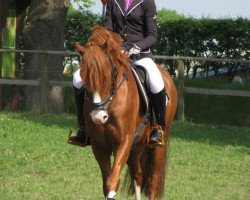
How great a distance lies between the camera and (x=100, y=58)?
6246 mm

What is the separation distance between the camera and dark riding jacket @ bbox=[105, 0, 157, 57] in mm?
7246

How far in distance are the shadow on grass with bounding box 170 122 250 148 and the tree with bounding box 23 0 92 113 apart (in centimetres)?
353

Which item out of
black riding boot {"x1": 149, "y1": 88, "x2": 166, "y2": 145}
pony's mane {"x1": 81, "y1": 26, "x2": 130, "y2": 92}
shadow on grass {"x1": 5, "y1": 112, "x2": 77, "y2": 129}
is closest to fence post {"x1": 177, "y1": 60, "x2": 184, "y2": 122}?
shadow on grass {"x1": 5, "y1": 112, "x2": 77, "y2": 129}

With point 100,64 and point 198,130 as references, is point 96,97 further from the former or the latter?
point 198,130

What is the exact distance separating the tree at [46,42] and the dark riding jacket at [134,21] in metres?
10.4

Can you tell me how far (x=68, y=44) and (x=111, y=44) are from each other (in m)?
16.3

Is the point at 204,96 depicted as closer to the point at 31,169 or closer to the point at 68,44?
the point at 68,44

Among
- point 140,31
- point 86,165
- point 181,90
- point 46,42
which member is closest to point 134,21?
point 140,31

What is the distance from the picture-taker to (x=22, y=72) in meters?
19.4

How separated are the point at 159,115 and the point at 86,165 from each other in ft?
11.5

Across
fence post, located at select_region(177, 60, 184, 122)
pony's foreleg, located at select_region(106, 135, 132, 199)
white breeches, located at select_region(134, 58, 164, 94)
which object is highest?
white breeches, located at select_region(134, 58, 164, 94)

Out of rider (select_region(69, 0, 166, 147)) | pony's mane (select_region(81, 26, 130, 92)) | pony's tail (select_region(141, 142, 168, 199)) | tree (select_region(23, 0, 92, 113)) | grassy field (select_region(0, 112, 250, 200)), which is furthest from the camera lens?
tree (select_region(23, 0, 92, 113))

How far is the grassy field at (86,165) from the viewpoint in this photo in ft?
29.6

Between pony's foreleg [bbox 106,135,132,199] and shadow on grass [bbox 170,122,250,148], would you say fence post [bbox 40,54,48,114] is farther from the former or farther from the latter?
pony's foreleg [bbox 106,135,132,199]
